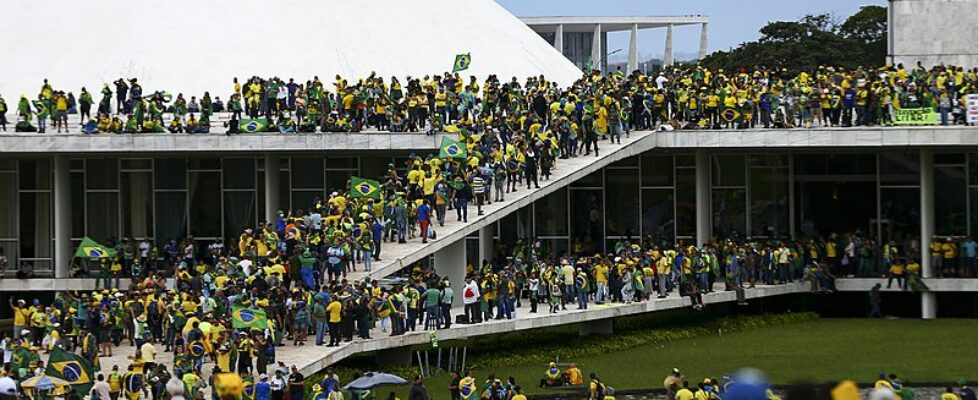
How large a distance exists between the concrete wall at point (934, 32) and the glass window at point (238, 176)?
16449 millimetres

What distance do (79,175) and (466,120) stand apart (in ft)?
35.5

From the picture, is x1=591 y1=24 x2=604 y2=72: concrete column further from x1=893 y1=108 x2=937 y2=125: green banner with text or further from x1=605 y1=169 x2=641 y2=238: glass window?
x1=893 y1=108 x2=937 y2=125: green banner with text

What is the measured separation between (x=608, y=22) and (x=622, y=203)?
6930cm

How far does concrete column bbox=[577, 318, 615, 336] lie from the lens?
34938 mm

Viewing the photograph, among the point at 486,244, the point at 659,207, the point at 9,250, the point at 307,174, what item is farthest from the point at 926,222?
the point at 9,250

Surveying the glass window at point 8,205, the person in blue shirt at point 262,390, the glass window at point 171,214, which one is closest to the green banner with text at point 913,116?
the glass window at point 171,214

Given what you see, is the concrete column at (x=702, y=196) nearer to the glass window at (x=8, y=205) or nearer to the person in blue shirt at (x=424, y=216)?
the person in blue shirt at (x=424, y=216)

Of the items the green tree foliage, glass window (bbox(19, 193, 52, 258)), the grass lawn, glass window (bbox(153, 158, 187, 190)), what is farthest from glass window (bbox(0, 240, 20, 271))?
the green tree foliage

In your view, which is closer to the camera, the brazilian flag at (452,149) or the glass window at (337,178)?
the brazilian flag at (452,149)

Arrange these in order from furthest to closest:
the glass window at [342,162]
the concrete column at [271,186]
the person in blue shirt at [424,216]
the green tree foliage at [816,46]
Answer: the green tree foliage at [816,46], the glass window at [342,162], the concrete column at [271,186], the person in blue shirt at [424,216]

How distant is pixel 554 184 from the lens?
34.8m

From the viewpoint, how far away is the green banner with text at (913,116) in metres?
37.2

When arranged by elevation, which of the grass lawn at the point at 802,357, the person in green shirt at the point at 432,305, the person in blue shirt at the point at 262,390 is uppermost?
the person in green shirt at the point at 432,305

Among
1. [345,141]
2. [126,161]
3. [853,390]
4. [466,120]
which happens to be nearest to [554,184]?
[466,120]
